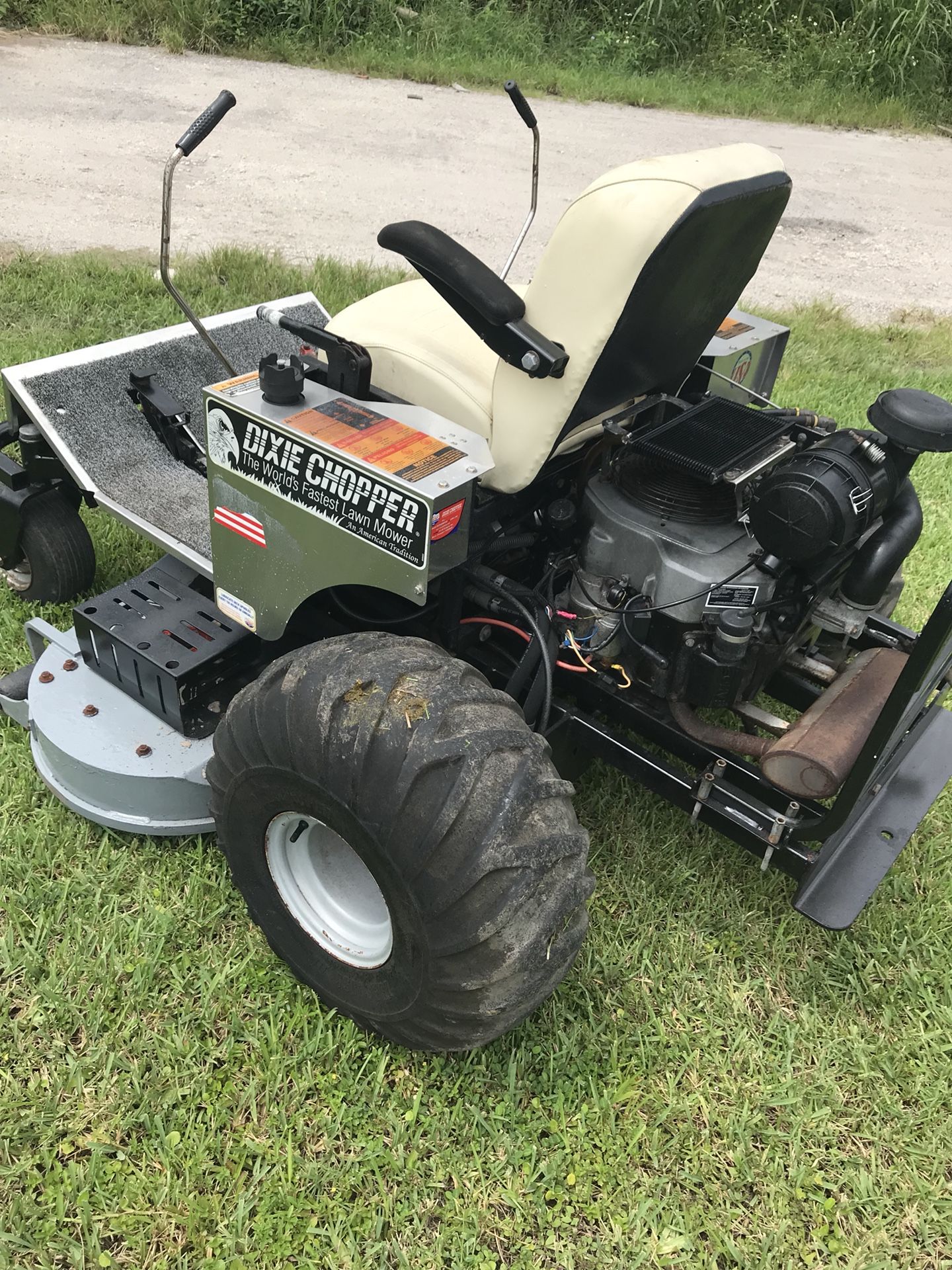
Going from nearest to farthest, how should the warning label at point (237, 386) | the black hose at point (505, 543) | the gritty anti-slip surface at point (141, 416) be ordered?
1. the warning label at point (237, 386)
2. the black hose at point (505, 543)
3. the gritty anti-slip surface at point (141, 416)

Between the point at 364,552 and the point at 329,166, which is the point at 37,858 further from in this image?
the point at 329,166

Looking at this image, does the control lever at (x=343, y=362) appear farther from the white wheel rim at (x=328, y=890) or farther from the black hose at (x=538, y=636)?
the white wheel rim at (x=328, y=890)

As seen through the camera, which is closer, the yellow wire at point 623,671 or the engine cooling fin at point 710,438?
the engine cooling fin at point 710,438

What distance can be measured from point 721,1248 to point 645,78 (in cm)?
1091

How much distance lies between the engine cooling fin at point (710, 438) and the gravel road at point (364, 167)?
Result: 410cm

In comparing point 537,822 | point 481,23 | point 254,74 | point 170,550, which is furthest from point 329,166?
point 537,822

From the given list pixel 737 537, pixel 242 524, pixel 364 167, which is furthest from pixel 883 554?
pixel 364 167

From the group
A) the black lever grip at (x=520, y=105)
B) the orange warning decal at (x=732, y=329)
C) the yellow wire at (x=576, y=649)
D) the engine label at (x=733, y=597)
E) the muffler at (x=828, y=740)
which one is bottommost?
the yellow wire at (x=576, y=649)

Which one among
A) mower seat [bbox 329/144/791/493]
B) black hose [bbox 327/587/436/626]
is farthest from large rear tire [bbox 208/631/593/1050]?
mower seat [bbox 329/144/791/493]

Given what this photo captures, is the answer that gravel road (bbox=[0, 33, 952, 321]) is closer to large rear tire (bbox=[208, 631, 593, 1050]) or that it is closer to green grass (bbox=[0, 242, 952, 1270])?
green grass (bbox=[0, 242, 952, 1270])

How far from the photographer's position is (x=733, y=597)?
204cm

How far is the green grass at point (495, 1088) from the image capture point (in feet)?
6.08

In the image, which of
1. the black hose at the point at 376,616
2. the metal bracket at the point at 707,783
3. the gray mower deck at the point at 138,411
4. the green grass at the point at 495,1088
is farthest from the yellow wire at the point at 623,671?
the gray mower deck at the point at 138,411

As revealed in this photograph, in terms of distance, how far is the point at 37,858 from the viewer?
2.39m
